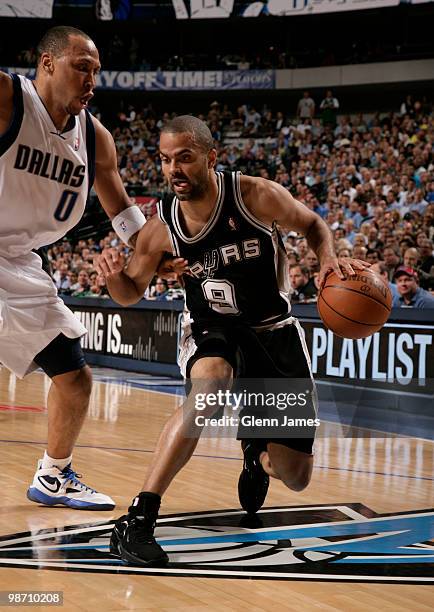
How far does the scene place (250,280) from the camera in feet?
13.3

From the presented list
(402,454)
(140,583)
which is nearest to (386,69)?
(402,454)

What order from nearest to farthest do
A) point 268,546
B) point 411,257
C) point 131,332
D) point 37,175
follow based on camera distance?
point 268,546 → point 37,175 → point 411,257 → point 131,332

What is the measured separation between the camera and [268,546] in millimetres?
3768

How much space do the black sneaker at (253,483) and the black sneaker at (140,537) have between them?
3.06ft

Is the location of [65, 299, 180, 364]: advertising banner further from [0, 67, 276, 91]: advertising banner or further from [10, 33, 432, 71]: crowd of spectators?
[10, 33, 432, 71]: crowd of spectators

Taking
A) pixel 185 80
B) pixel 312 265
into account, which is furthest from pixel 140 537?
pixel 185 80

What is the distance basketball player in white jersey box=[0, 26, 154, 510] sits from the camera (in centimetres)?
409

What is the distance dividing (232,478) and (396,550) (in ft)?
5.88

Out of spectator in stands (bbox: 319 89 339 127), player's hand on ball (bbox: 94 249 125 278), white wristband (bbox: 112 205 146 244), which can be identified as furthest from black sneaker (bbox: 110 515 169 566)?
spectator in stands (bbox: 319 89 339 127)

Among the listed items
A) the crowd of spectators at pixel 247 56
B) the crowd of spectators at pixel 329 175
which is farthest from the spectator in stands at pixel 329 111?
the crowd of spectators at pixel 247 56

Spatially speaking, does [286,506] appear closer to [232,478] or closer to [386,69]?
[232,478]

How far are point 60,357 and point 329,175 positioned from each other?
13.8 meters

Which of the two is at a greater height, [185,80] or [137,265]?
[185,80]

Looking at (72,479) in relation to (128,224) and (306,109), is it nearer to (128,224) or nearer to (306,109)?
(128,224)
